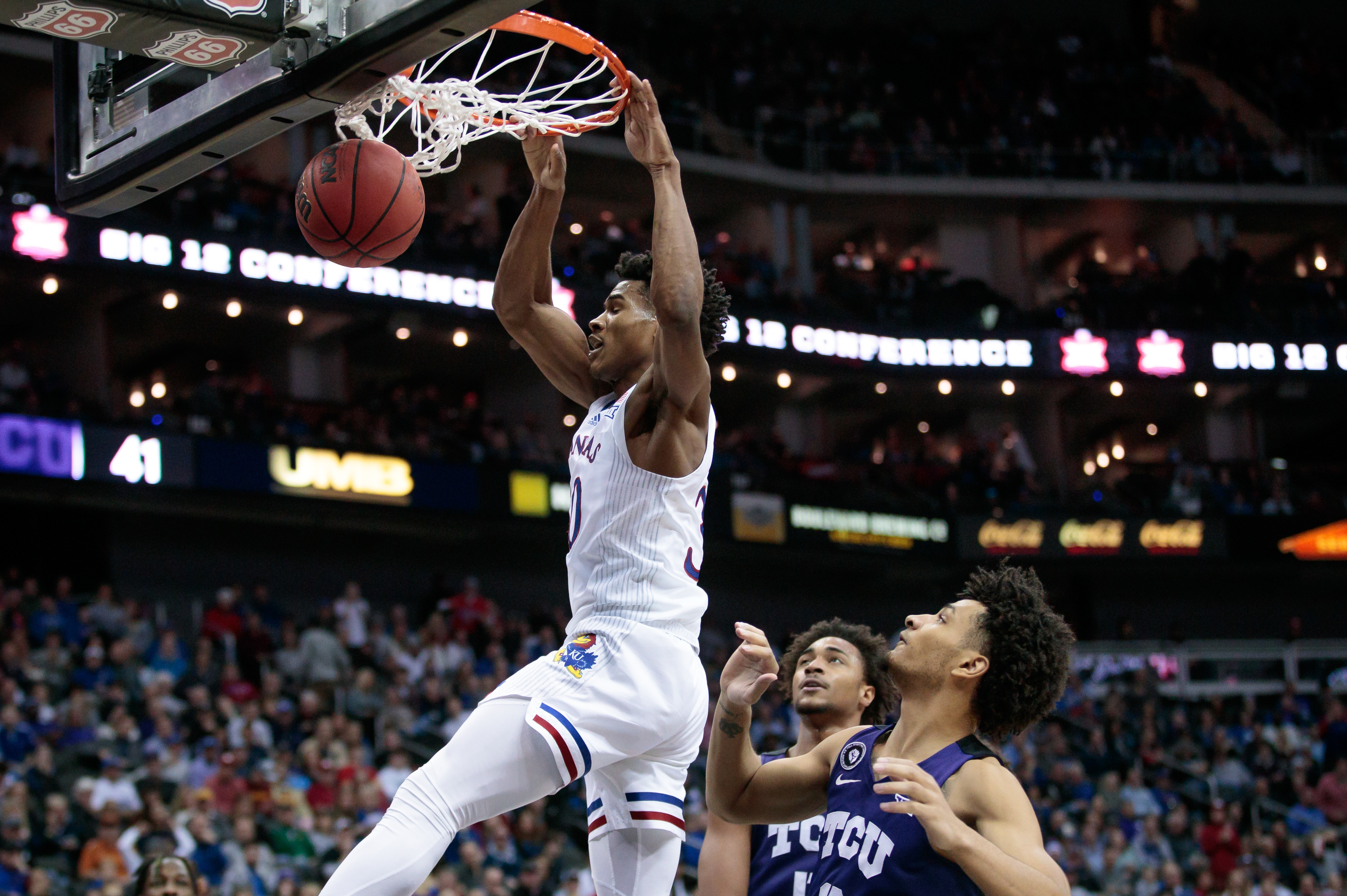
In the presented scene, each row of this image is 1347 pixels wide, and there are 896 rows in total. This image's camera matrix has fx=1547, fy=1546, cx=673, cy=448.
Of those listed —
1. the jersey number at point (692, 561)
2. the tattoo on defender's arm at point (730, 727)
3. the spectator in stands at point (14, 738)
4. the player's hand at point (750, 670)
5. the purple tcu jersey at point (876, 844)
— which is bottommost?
the spectator in stands at point (14, 738)

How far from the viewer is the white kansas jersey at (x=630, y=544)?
4207 mm

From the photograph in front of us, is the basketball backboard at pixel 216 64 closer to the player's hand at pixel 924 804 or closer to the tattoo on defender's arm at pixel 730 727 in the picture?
the tattoo on defender's arm at pixel 730 727

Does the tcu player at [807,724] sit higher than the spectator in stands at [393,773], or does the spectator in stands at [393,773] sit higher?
the tcu player at [807,724]

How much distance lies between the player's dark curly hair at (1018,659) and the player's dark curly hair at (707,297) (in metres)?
1.16

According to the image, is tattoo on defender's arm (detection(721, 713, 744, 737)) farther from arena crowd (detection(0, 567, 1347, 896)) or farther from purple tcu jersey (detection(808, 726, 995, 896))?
arena crowd (detection(0, 567, 1347, 896))

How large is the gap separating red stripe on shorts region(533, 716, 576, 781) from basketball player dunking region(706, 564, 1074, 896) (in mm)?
437

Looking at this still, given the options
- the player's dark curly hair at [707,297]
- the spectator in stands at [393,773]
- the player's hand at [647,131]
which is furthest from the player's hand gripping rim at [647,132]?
the spectator in stands at [393,773]

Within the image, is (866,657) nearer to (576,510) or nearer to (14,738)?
(576,510)

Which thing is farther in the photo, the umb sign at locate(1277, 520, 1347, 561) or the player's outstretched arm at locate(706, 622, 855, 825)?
the umb sign at locate(1277, 520, 1347, 561)

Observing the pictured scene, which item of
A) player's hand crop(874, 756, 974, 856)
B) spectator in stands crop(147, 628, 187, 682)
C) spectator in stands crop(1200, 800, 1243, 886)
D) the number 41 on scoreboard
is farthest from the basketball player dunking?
the number 41 on scoreboard

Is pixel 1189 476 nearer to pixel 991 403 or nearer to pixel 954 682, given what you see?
pixel 991 403

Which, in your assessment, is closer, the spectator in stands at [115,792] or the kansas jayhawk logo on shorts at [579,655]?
the kansas jayhawk logo on shorts at [579,655]

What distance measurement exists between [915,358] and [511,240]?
22.1 m

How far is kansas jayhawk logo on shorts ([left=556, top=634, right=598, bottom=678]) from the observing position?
4.10m
